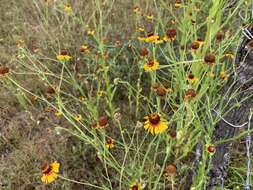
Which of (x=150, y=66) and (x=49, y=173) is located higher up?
(x=150, y=66)

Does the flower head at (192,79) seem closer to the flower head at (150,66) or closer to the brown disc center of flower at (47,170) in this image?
the flower head at (150,66)

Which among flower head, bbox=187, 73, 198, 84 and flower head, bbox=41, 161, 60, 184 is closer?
flower head, bbox=41, 161, 60, 184

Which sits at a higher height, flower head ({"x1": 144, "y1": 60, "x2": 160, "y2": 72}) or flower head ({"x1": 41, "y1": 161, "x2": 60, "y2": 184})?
flower head ({"x1": 144, "y1": 60, "x2": 160, "y2": 72})

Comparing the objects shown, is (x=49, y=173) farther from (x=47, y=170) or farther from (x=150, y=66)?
(x=150, y=66)

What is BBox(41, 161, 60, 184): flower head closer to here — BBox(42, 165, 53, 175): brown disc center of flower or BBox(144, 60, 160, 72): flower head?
BBox(42, 165, 53, 175): brown disc center of flower

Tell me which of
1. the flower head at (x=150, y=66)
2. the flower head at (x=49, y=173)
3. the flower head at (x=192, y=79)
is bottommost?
the flower head at (x=49, y=173)

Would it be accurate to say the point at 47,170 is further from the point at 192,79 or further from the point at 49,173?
the point at 192,79

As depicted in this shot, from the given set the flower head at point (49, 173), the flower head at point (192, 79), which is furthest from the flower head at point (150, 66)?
the flower head at point (49, 173)

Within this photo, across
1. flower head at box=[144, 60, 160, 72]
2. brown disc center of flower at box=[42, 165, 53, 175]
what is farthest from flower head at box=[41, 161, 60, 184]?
flower head at box=[144, 60, 160, 72]

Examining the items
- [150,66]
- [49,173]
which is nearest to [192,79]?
[150,66]

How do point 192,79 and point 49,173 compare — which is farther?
point 192,79

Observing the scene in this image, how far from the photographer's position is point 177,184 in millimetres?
1636

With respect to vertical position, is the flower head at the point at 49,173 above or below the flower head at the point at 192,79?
below

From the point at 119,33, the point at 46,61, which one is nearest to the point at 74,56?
the point at 46,61
